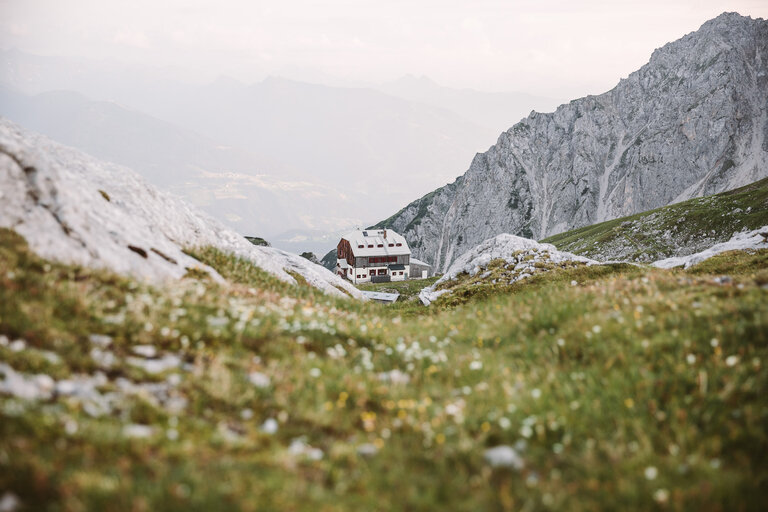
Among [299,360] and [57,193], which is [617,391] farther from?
[57,193]

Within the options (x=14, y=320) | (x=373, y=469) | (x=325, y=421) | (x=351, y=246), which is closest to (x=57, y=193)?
(x=14, y=320)

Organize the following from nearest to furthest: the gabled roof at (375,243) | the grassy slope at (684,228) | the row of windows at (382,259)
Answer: the grassy slope at (684,228) → the row of windows at (382,259) → the gabled roof at (375,243)

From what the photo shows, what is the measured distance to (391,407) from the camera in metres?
6.68

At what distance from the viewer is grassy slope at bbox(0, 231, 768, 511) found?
4.48 m

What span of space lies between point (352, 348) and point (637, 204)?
214 m

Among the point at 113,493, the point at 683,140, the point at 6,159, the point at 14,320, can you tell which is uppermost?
the point at 683,140

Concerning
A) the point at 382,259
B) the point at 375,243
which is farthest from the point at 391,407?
the point at 375,243

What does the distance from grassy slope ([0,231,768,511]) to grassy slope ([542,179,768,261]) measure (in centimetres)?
10395

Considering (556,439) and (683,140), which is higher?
(683,140)

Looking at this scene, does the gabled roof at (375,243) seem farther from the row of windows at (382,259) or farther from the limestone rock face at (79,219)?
the limestone rock face at (79,219)

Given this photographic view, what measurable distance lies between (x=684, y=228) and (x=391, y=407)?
121m

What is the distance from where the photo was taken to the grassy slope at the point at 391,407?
14.7 feet

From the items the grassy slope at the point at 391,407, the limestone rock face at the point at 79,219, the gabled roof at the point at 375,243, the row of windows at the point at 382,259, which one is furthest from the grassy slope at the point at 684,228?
the limestone rock face at the point at 79,219

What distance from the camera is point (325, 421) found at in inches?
242
